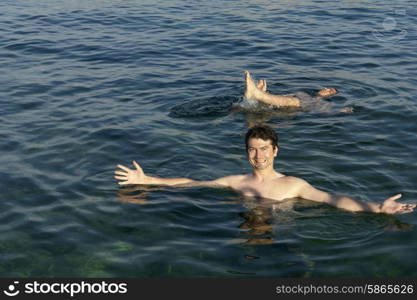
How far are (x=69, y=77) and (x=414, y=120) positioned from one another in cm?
857

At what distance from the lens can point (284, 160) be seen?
33.4 feet

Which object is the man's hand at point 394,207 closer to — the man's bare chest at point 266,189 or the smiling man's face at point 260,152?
the man's bare chest at point 266,189

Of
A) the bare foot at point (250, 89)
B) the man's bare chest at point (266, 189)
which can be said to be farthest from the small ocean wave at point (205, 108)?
the man's bare chest at point (266, 189)

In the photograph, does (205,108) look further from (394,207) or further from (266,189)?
(394,207)

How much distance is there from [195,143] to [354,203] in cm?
401

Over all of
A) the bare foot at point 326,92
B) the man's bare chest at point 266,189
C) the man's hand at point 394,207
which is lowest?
the man's hand at point 394,207

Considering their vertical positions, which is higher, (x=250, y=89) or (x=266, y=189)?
(x=250, y=89)

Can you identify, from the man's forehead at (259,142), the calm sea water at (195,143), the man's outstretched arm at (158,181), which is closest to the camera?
the calm sea water at (195,143)

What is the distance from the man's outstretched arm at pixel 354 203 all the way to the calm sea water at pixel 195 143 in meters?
0.24

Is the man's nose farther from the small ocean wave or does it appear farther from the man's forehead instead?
the small ocean wave

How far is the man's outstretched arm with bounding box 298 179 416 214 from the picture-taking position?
23.0 feet

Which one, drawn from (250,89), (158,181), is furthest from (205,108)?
(158,181)

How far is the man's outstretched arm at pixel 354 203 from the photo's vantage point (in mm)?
7000

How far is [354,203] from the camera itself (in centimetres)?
762
